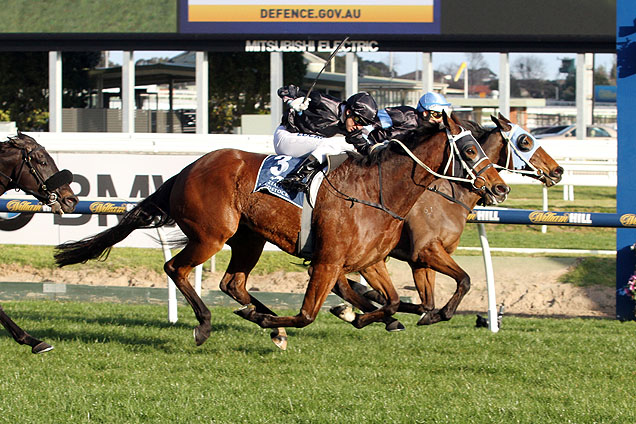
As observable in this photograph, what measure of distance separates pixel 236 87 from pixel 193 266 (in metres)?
13.4

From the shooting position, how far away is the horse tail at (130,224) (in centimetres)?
586

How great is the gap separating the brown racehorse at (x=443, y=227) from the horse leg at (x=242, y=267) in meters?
0.59

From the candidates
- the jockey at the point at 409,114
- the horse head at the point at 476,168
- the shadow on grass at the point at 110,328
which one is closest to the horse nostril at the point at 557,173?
the jockey at the point at 409,114

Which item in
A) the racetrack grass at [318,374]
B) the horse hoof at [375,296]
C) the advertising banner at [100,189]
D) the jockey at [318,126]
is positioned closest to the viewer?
the racetrack grass at [318,374]

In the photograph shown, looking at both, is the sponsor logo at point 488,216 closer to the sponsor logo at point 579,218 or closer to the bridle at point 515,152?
the bridle at point 515,152

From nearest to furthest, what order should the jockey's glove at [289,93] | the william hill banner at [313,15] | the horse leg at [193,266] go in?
the horse leg at [193,266] < the jockey's glove at [289,93] < the william hill banner at [313,15]

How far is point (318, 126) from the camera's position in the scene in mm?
5734

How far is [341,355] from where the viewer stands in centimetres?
554

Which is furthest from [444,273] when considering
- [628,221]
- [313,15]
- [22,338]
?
[313,15]

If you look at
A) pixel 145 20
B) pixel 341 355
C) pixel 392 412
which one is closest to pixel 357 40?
pixel 145 20

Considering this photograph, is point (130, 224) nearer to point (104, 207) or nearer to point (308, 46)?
point (104, 207)

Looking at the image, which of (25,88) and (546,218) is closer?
(546,218)

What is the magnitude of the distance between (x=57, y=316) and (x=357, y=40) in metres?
8.94

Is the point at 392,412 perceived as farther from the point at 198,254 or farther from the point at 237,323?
the point at 237,323
